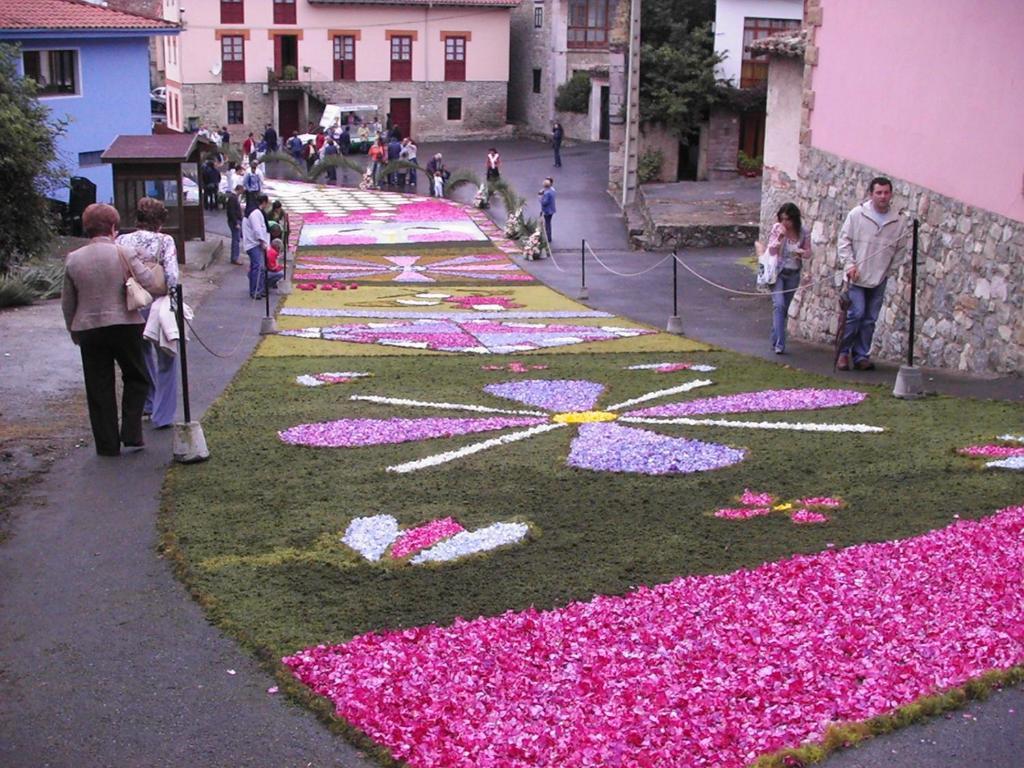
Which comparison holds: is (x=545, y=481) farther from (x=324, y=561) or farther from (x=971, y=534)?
(x=971, y=534)

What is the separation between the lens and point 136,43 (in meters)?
37.2

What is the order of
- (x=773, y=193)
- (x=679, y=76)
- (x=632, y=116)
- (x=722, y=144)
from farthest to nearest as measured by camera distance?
1. (x=722, y=144)
2. (x=679, y=76)
3. (x=632, y=116)
4. (x=773, y=193)

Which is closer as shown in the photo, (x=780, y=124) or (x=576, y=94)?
(x=780, y=124)

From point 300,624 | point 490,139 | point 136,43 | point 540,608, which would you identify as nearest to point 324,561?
point 300,624

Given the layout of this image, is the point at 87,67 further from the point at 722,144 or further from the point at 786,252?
the point at 786,252

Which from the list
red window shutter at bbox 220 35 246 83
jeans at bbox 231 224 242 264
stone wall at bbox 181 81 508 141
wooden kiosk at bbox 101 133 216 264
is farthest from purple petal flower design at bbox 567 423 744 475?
red window shutter at bbox 220 35 246 83

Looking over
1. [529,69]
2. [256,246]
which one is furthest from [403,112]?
[256,246]

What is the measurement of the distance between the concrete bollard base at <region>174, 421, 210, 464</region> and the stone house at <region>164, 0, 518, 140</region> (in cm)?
5356

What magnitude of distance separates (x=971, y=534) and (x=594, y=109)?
55.0m

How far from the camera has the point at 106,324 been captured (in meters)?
9.56

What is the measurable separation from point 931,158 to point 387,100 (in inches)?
2112

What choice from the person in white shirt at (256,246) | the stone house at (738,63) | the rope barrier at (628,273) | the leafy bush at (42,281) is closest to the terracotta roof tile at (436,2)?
the stone house at (738,63)

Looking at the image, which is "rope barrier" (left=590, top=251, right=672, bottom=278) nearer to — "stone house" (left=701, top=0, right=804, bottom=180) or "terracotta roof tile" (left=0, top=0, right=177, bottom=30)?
"stone house" (left=701, top=0, right=804, bottom=180)

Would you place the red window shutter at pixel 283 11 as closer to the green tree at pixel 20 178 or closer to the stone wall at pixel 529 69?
the stone wall at pixel 529 69
